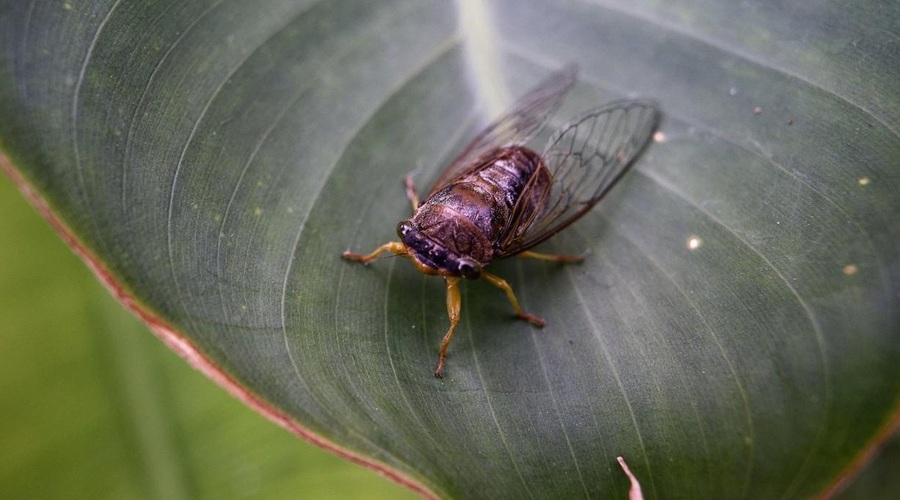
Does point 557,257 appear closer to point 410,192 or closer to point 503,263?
point 503,263

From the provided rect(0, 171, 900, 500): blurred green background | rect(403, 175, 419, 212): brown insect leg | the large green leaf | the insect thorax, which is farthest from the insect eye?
rect(0, 171, 900, 500): blurred green background

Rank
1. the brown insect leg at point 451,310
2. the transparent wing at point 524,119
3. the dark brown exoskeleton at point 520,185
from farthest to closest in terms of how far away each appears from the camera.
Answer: the transparent wing at point 524,119
the dark brown exoskeleton at point 520,185
the brown insect leg at point 451,310

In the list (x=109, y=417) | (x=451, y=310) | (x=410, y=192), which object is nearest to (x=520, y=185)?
(x=410, y=192)

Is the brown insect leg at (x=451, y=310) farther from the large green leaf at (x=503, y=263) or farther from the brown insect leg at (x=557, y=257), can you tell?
the brown insect leg at (x=557, y=257)

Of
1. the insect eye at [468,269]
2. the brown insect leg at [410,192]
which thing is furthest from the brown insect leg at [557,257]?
the brown insect leg at [410,192]

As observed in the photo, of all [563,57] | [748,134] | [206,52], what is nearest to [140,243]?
[206,52]

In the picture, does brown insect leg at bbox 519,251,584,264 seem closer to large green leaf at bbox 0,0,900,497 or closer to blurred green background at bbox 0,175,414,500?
large green leaf at bbox 0,0,900,497

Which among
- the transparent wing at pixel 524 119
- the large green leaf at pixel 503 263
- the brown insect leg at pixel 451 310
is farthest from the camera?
the transparent wing at pixel 524 119

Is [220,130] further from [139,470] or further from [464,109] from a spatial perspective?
[139,470]
